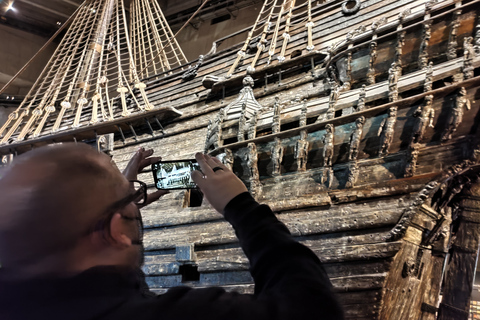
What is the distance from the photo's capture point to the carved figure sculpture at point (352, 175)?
73.0 inches

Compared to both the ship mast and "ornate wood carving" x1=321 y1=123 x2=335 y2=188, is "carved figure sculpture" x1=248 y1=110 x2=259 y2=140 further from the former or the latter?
the ship mast

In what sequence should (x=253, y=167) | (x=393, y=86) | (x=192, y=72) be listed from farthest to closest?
(x=192, y=72)
(x=253, y=167)
(x=393, y=86)

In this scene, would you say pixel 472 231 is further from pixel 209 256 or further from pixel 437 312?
pixel 209 256

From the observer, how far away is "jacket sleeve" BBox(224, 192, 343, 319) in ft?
1.73

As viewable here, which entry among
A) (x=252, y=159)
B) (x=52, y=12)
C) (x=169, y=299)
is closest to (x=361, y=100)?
(x=252, y=159)

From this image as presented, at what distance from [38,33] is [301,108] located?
37.4 ft

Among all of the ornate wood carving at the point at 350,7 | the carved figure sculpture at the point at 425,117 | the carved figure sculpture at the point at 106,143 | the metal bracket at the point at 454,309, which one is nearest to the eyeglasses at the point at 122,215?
the carved figure sculpture at the point at 425,117

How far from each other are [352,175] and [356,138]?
0.21 m

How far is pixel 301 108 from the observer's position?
2.13 meters

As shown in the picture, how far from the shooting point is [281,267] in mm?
600

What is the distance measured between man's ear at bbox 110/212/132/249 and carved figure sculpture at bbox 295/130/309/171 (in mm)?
1489

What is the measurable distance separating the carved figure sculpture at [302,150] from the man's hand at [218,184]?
48.3 inches

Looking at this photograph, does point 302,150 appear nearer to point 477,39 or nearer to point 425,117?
point 425,117

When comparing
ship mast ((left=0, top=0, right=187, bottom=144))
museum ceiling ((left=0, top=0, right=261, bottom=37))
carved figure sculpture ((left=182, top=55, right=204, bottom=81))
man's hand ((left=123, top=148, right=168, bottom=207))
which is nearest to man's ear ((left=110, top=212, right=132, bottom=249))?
man's hand ((left=123, top=148, right=168, bottom=207))
